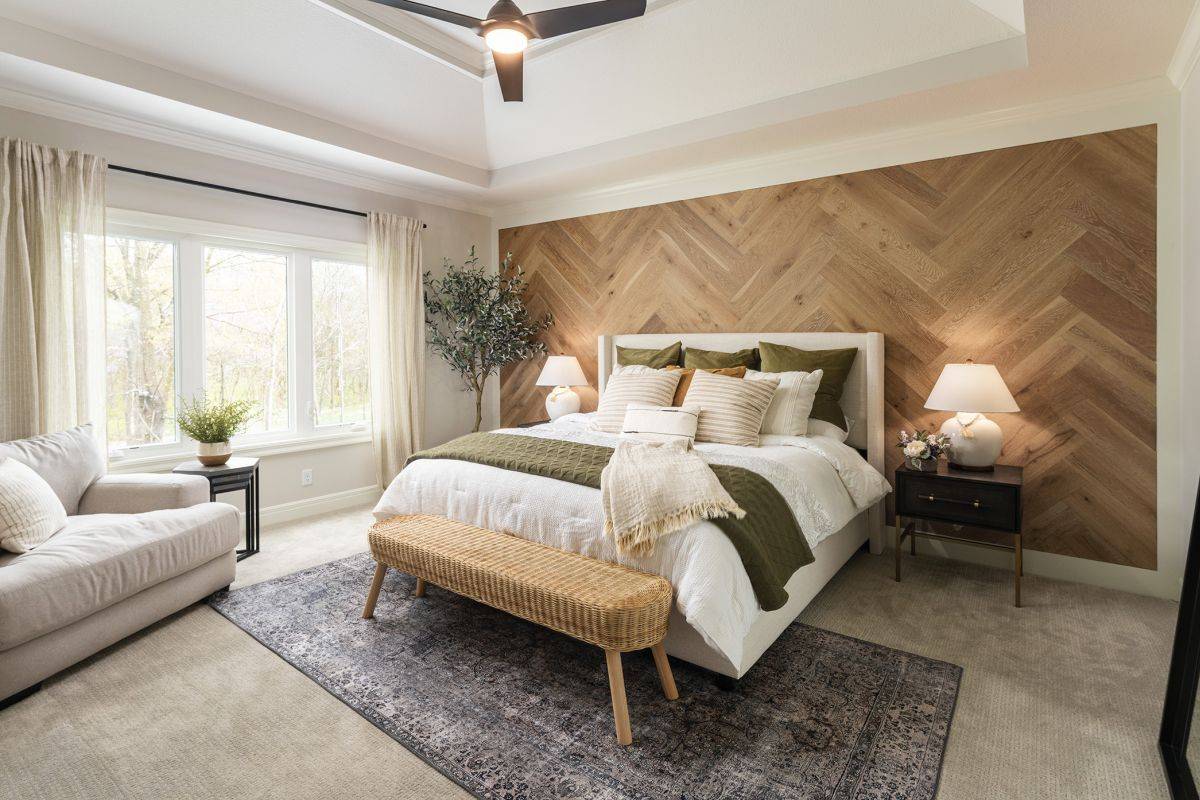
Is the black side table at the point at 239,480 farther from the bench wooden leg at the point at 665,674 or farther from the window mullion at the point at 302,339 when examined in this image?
the bench wooden leg at the point at 665,674

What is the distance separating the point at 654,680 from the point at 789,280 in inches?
109

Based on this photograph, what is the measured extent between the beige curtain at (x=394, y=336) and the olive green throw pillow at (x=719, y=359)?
7.49 feet

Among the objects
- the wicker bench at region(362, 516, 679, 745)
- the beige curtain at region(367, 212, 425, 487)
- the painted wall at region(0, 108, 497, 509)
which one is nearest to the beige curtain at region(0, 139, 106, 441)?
the painted wall at region(0, 108, 497, 509)

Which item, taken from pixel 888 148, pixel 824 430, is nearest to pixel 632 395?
pixel 824 430

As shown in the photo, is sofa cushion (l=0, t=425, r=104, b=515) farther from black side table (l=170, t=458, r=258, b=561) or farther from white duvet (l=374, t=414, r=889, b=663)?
white duvet (l=374, t=414, r=889, b=663)

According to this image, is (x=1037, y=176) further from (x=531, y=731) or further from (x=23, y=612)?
(x=23, y=612)

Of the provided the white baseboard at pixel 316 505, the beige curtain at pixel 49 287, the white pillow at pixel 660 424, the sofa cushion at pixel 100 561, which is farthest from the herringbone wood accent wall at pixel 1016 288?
the beige curtain at pixel 49 287

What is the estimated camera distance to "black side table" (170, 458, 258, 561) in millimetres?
3359

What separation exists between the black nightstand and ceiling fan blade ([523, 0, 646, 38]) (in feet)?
8.33

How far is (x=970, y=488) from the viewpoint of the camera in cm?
295

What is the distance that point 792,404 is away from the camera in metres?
3.42

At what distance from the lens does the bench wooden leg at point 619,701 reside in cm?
185

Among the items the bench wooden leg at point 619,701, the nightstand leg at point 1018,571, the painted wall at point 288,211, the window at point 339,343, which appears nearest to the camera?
the bench wooden leg at point 619,701

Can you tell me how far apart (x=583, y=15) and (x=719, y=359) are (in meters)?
2.27
